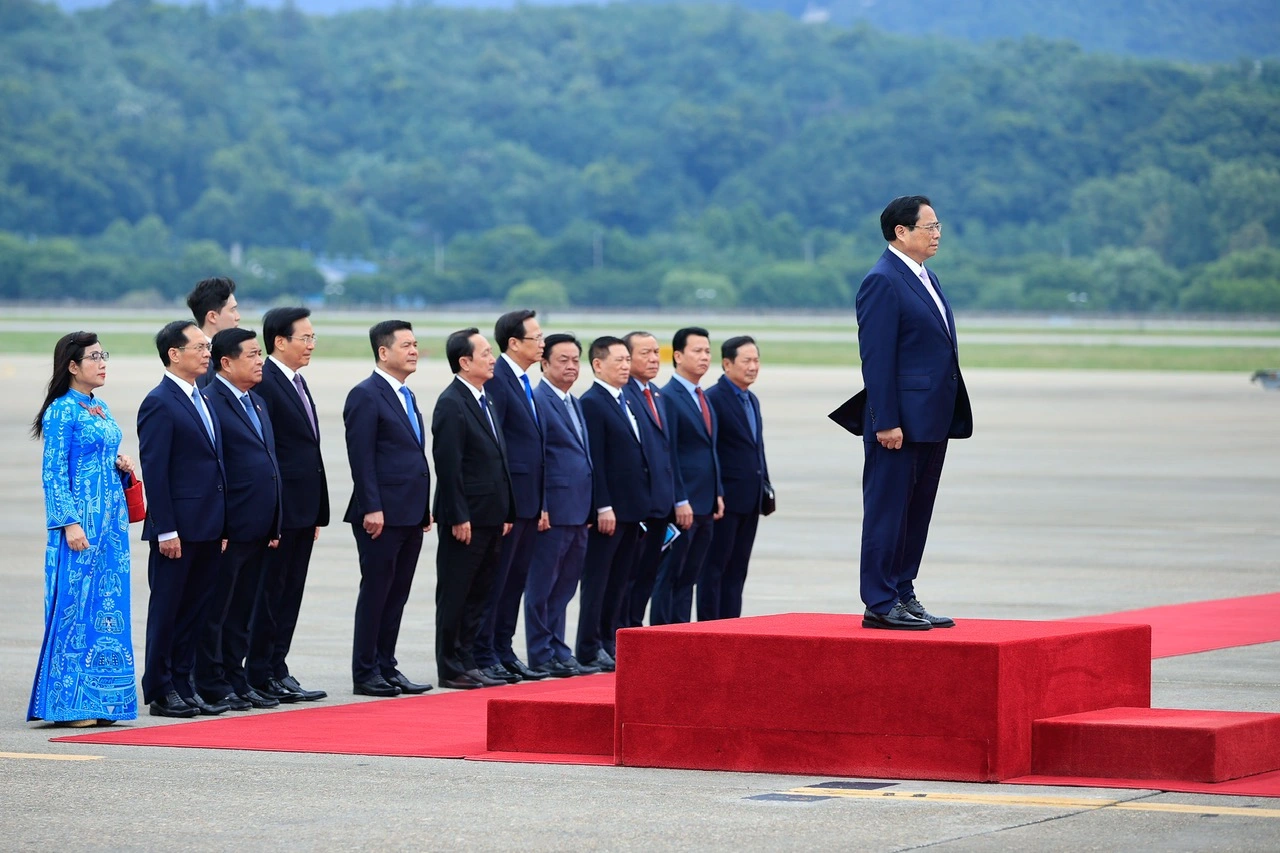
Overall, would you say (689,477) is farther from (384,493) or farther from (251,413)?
(251,413)

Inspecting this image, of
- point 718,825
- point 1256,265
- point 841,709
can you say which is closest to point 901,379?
point 841,709

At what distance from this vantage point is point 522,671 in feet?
35.1

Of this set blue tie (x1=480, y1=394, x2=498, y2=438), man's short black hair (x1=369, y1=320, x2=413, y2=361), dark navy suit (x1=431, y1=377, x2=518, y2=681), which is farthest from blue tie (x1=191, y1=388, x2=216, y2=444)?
blue tie (x1=480, y1=394, x2=498, y2=438)

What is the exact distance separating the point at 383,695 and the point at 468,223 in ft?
601

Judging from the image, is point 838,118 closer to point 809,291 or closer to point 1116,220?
point 1116,220

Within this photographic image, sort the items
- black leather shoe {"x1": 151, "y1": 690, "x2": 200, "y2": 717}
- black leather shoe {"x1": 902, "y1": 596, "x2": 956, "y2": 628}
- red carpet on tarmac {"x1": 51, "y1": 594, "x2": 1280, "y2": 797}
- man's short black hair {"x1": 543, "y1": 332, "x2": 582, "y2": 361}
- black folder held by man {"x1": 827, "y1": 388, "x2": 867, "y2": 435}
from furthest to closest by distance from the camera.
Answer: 1. man's short black hair {"x1": 543, "y1": 332, "x2": 582, "y2": 361}
2. black leather shoe {"x1": 151, "y1": 690, "x2": 200, "y2": 717}
3. black folder held by man {"x1": 827, "y1": 388, "x2": 867, "y2": 435}
4. black leather shoe {"x1": 902, "y1": 596, "x2": 956, "y2": 628}
5. red carpet on tarmac {"x1": 51, "y1": 594, "x2": 1280, "y2": 797}

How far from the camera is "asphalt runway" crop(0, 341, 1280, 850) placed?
6.48 metres

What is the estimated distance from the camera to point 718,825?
655cm

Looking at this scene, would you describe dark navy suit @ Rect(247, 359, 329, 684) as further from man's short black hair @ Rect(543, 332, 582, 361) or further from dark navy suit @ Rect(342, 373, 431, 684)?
man's short black hair @ Rect(543, 332, 582, 361)

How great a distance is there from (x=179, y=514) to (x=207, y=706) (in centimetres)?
91

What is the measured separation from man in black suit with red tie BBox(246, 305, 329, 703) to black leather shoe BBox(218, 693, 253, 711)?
0.37 metres

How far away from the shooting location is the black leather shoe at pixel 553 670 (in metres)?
10.8

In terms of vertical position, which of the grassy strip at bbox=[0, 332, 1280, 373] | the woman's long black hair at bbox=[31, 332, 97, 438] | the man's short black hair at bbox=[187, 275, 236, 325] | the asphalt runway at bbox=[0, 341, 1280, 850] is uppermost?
the grassy strip at bbox=[0, 332, 1280, 373]

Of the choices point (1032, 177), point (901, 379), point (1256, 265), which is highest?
point (1032, 177)
